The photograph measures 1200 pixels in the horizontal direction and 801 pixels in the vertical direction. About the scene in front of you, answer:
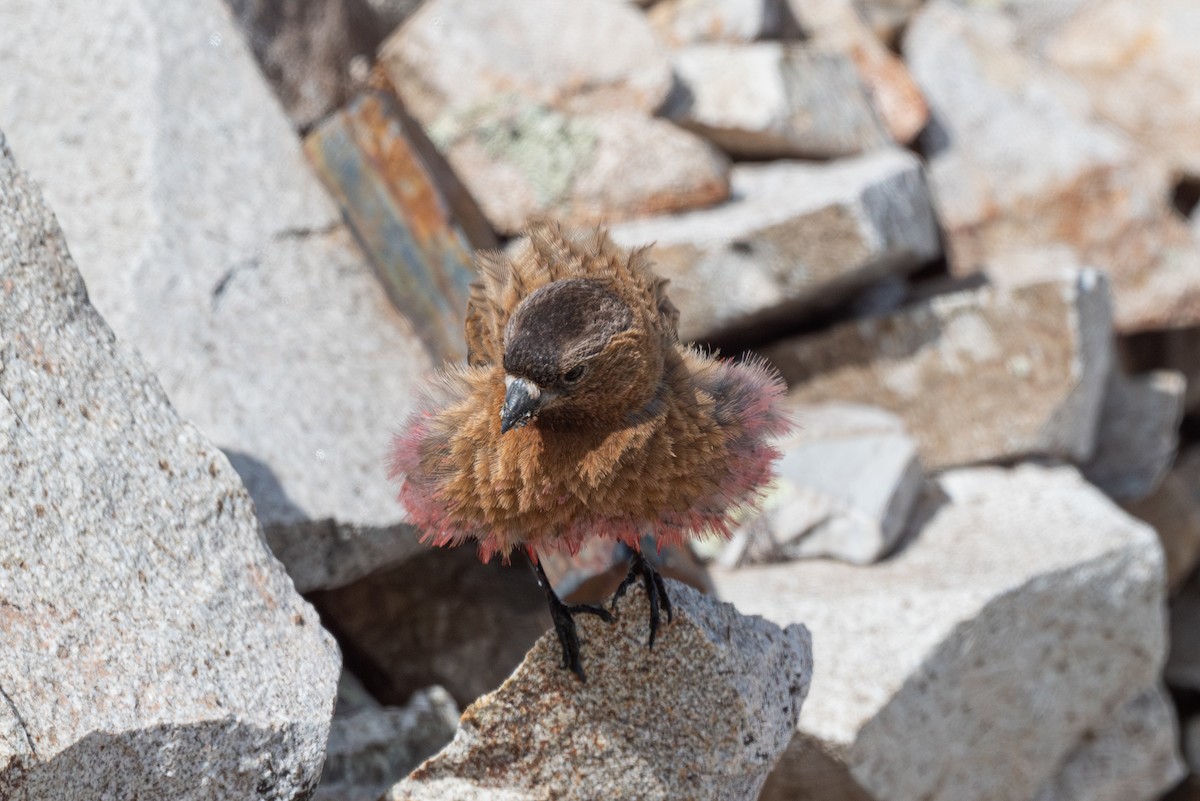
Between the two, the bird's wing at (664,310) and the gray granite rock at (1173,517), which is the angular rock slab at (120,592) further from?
the gray granite rock at (1173,517)

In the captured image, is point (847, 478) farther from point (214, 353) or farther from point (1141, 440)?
point (214, 353)

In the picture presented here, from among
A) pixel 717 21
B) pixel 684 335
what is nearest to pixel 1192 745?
pixel 684 335

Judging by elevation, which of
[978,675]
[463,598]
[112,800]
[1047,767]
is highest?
[112,800]

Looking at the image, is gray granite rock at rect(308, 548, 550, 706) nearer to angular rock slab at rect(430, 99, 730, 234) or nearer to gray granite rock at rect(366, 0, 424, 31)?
angular rock slab at rect(430, 99, 730, 234)

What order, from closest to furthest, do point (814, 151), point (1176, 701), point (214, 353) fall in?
1. point (214, 353)
2. point (814, 151)
3. point (1176, 701)

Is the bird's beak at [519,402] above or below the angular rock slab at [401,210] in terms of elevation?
below

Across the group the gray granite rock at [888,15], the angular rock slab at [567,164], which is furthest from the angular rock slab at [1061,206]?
the angular rock slab at [567,164]

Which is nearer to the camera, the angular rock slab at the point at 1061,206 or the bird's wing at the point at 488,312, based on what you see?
the bird's wing at the point at 488,312

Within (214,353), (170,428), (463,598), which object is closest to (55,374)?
(170,428)
